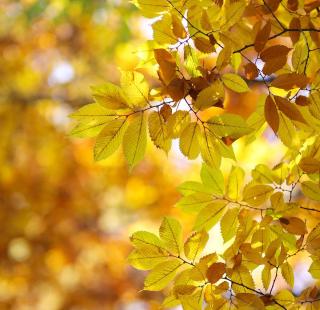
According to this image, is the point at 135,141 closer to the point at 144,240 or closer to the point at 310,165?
the point at 144,240

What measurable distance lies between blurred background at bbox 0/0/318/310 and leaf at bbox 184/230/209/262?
20.2 ft

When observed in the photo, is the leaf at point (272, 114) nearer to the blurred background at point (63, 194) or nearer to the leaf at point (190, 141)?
the leaf at point (190, 141)

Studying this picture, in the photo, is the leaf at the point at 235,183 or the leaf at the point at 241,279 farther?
the leaf at the point at 235,183

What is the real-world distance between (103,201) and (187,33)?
8.08m

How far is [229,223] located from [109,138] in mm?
352

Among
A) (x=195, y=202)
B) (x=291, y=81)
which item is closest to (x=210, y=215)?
(x=195, y=202)

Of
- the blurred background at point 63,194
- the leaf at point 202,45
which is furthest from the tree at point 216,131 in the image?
the blurred background at point 63,194

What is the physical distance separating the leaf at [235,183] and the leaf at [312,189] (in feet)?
0.50

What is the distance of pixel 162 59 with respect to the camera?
106 cm

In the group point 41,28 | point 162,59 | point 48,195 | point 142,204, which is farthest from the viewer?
point 41,28

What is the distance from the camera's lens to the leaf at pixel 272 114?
1064 mm

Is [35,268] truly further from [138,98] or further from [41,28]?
[138,98]

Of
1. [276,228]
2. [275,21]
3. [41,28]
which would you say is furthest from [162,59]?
[41,28]

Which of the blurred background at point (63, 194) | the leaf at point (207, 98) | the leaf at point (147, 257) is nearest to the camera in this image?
the leaf at point (207, 98)
